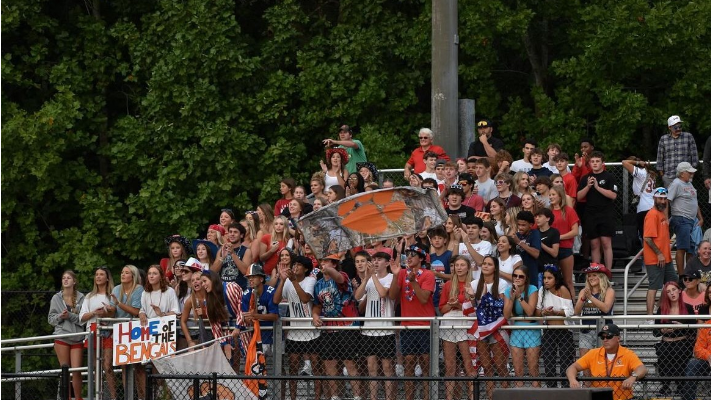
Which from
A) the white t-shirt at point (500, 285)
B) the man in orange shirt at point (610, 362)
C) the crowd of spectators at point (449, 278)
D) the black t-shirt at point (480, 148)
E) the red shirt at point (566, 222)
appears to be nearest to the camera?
the man in orange shirt at point (610, 362)

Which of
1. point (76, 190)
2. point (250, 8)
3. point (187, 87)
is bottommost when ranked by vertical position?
point (76, 190)

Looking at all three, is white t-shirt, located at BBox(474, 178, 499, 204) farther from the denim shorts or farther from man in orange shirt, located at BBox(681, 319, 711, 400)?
man in orange shirt, located at BBox(681, 319, 711, 400)

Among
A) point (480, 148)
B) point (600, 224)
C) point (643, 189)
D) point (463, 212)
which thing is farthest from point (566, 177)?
point (480, 148)

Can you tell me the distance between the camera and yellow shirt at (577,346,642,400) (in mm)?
14617

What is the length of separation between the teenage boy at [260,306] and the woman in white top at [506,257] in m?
2.62

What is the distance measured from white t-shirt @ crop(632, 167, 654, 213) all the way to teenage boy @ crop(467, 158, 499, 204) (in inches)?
82.7

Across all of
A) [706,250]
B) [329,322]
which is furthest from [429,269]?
[706,250]

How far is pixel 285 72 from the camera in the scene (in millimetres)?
28859

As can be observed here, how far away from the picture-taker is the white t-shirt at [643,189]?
20.1 metres

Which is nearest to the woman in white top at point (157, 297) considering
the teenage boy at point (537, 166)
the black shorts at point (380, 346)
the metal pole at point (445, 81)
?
the black shorts at point (380, 346)

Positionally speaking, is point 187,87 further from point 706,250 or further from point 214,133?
point 706,250

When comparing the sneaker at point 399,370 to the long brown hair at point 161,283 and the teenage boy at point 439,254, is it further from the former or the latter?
the long brown hair at point 161,283

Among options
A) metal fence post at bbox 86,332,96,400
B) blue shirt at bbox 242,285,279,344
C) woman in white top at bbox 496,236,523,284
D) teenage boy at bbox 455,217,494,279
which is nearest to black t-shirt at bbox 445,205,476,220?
teenage boy at bbox 455,217,494,279

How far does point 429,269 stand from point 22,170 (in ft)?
42.0
